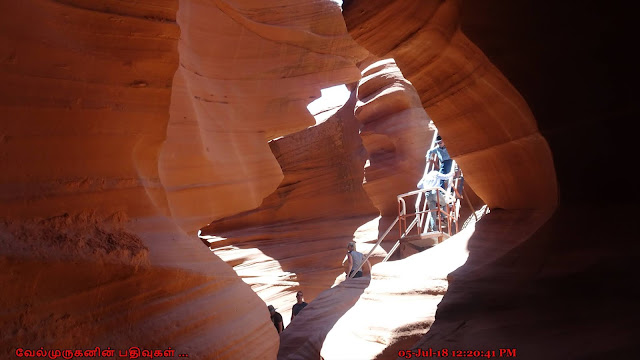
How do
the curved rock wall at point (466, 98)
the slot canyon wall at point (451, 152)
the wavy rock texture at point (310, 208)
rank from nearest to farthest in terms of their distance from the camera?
1. the slot canyon wall at point (451, 152)
2. the curved rock wall at point (466, 98)
3. the wavy rock texture at point (310, 208)

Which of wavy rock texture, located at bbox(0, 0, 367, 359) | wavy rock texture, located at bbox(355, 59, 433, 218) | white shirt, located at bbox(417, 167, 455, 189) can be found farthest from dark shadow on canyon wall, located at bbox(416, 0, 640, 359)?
wavy rock texture, located at bbox(355, 59, 433, 218)

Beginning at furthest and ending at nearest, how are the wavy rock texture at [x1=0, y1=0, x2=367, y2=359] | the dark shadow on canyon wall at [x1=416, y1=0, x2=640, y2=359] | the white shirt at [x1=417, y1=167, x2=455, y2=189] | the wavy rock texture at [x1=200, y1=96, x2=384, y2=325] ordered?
1. the wavy rock texture at [x1=200, y1=96, x2=384, y2=325]
2. the white shirt at [x1=417, y1=167, x2=455, y2=189]
3. the wavy rock texture at [x1=0, y1=0, x2=367, y2=359]
4. the dark shadow on canyon wall at [x1=416, y1=0, x2=640, y2=359]

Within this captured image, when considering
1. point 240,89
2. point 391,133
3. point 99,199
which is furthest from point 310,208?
point 99,199

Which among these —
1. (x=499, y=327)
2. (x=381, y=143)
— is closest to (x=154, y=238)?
(x=499, y=327)

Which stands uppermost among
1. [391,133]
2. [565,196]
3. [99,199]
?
[391,133]

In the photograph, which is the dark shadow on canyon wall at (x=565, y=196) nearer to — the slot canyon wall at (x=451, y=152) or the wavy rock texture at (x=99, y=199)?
the slot canyon wall at (x=451, y=152)

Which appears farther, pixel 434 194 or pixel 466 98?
pixel 434 194

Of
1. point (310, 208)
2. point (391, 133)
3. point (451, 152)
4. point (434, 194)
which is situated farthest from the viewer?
point (310, 208)

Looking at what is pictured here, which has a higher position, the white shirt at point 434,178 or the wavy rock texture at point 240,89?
the wavy rock texture at point 240,89

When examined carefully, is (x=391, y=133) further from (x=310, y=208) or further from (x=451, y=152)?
(x=451, y=152)

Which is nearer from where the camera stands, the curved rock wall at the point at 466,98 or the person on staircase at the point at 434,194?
the curved rock wall at the point at 466,98

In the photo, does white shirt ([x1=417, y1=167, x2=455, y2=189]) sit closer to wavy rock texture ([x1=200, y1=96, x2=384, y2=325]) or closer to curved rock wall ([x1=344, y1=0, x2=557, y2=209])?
curved rock wall ([x1=344, y1=0, x2=557, y2=209])

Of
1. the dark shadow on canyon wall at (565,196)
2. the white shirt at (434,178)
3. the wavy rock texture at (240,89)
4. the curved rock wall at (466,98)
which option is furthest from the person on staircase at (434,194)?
the dark shadow on canyon wall at (565,196)

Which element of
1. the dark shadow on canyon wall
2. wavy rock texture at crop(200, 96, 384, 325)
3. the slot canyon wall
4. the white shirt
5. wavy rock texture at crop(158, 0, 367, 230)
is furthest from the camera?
wavy rock texture at crop(200, 96, 384, 325)
